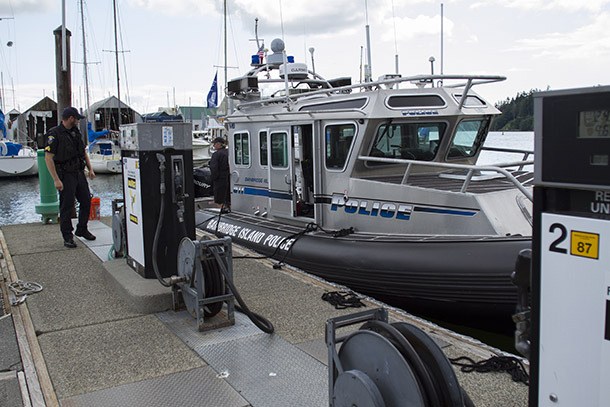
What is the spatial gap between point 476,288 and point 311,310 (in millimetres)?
1752

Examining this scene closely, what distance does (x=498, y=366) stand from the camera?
3.94 meters

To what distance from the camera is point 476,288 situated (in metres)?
5.92

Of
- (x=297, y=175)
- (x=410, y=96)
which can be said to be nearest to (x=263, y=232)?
(x=297, y=175)

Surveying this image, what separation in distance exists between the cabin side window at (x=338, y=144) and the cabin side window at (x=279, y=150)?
0.94 m

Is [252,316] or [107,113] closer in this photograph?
[252,316]

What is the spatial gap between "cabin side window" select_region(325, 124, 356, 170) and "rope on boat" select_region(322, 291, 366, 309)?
254 cm

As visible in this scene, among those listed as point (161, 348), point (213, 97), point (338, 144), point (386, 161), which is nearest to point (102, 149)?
point (213, 97)

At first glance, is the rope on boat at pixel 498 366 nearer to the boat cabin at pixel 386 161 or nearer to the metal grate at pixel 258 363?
the metal grate at pixel 258 363

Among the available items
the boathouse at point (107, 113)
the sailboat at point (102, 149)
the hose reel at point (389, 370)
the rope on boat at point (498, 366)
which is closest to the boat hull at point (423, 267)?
the rope on boat at point (498, 366)

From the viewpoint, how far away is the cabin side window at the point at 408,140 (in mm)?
7715

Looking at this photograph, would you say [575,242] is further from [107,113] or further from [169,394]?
[107,113]

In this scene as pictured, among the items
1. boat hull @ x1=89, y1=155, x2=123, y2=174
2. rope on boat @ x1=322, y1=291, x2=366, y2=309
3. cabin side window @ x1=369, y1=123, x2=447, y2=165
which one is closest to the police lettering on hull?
cabin side window @ x1=369, y1=123, x2=447, y2=165

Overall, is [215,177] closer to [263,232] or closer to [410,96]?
[263,232]

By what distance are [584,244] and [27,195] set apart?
1155 inches
